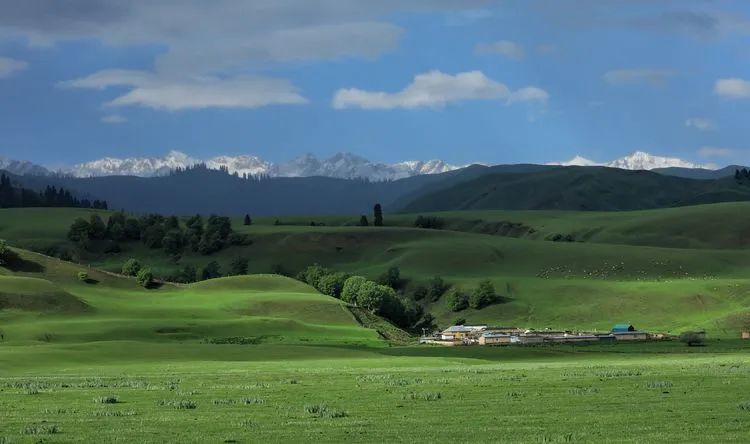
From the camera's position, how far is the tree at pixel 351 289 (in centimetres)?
17712

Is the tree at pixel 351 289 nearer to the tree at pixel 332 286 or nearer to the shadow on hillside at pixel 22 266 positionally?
the tree at pixel 332 286

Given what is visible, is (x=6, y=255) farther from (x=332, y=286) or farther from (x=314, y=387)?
(x=314, y=387)

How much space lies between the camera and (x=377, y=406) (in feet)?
131

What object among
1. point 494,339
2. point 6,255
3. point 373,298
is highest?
point 6,255

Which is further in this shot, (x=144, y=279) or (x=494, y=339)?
(x=144, y=279)

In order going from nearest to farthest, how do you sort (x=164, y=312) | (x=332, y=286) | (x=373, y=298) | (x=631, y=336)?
1. (x=631, y=336)
2. (x=164, y=312)
3. (x=373, y=298)
4. (x=332, y=286)

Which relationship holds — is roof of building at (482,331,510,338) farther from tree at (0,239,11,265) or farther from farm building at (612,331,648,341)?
tree at (0,239,11,265)

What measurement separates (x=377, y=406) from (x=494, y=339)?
92885 mm

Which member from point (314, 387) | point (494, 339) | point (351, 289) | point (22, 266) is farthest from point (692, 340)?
point (22, 266)

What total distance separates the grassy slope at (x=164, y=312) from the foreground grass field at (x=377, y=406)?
48.2m

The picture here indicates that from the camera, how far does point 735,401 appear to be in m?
40.6

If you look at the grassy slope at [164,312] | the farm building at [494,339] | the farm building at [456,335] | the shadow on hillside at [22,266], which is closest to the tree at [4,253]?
the shadow on hillside at [22,266]

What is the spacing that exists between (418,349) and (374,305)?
58.0 metres

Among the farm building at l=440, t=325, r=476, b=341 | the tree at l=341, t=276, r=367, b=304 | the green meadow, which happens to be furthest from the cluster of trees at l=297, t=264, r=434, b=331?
the green meadow
